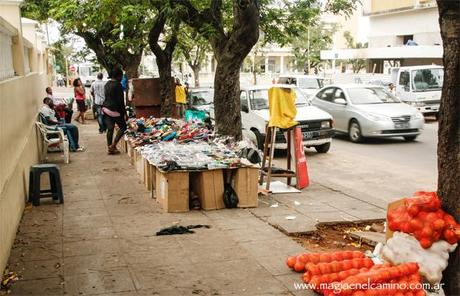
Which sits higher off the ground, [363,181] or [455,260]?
[455,260]

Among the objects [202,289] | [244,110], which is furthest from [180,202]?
[244,110]

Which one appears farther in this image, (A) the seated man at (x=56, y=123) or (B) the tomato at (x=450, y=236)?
(A) the seated man at (x=56, y=123)

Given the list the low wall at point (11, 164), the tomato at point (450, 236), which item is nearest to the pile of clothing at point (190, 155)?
the low wall at point (11, 164)

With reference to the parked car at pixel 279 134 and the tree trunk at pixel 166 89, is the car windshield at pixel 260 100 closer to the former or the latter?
the parked car at pixel 279 134

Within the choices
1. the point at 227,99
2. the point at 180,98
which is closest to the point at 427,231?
the point at 227,99

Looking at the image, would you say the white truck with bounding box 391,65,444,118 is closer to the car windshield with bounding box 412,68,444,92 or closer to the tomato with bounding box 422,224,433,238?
the car windshield with bounding box 412,68,444,92

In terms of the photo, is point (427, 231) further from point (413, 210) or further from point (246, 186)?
point (246, 186)

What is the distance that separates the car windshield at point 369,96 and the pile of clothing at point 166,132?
6.79m

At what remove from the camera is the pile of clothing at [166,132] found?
1002 cm

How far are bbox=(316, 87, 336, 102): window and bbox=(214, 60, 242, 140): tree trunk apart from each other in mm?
7395

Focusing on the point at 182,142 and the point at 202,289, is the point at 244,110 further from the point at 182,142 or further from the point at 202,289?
the point at 202,289

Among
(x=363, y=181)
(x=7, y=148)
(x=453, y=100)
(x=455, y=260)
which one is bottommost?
(x=363, y=181)

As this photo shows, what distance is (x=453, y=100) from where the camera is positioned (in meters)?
4.18

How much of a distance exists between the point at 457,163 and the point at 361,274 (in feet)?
3.93
